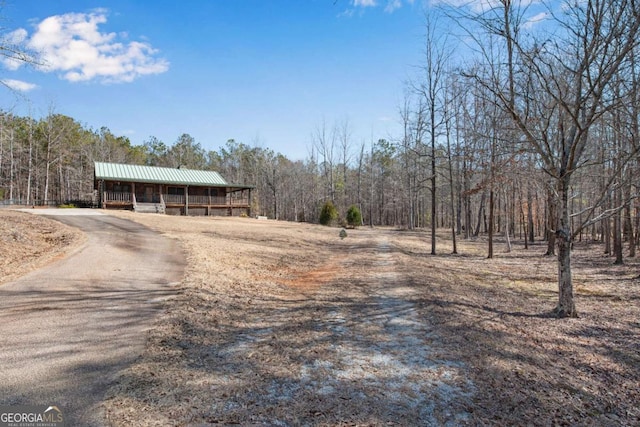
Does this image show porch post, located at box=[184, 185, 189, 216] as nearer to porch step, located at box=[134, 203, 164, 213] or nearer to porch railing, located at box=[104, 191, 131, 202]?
porch step, located at box=[134, 203, 164, 213]

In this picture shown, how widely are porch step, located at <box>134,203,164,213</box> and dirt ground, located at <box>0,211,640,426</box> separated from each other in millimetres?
22970

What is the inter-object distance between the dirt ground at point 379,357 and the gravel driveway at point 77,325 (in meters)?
0.27

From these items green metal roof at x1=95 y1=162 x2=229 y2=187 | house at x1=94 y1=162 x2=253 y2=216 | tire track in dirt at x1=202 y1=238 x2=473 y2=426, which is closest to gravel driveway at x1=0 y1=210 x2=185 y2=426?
tire track in dirt at x1=202 y1=238 x2=473 y2=426

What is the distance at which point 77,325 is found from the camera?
4.66 m

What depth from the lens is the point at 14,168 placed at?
41312mm

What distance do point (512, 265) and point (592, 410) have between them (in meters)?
11.4

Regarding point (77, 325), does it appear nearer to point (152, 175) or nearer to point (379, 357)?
point (379, 357)

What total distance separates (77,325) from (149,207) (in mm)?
26525

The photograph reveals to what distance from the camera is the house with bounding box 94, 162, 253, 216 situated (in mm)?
28812

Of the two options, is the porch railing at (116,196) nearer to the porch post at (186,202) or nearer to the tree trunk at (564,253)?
the porch post at (186,202)

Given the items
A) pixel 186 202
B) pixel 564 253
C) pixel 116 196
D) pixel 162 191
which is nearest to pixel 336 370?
pixel 564 253

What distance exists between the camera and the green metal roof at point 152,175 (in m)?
28.8

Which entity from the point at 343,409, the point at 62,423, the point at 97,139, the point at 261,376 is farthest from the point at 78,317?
the point at 97,139

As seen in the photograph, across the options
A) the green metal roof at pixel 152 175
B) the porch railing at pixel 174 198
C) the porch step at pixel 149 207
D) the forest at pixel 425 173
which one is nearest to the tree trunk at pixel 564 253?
the forest at pixel 425 173
